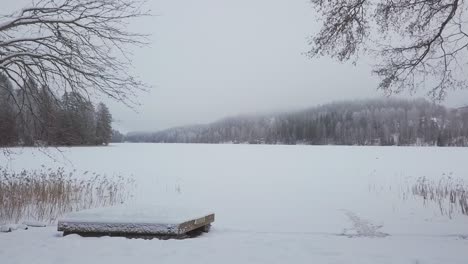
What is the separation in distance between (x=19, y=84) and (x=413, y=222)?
8.13 metres

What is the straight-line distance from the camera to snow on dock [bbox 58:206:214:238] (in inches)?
248

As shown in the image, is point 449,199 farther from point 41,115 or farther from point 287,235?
point 41,115

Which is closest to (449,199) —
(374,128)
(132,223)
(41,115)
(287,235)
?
(287,235)

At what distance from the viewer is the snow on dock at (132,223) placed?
6.31 metres

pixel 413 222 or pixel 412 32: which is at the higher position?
pixel 412 32

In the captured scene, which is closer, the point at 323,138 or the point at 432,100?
the point at 432,100

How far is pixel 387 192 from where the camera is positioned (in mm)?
14102

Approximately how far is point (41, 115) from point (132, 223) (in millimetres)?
2970

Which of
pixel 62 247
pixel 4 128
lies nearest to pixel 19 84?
pixel 4 128

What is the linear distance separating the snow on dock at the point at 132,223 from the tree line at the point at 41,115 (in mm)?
1721

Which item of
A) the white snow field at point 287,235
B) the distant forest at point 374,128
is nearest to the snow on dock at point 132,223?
the white snow field at point 287,235

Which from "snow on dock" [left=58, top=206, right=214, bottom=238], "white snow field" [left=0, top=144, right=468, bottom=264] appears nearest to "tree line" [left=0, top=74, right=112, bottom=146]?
"white snow field" [left=0, top=144, right=468, bottom=264]

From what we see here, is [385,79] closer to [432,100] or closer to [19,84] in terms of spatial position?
[432,100]

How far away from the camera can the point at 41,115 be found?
303 inches
